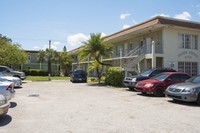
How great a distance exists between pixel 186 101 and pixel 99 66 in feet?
64.4

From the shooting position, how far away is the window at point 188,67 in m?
29.7

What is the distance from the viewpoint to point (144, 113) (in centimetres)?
1122

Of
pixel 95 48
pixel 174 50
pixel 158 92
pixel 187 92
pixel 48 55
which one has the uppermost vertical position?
pixel 48 55

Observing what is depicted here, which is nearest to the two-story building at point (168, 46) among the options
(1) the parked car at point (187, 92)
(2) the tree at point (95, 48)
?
(2) the tree at point (95, 48)

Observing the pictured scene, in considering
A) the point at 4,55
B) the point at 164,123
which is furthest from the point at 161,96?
the point at 4,55

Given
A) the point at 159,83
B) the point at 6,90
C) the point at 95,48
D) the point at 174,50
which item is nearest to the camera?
the point at 6,90

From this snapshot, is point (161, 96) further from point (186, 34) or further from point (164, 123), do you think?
point (186, 34)

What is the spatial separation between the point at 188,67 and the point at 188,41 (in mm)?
2614

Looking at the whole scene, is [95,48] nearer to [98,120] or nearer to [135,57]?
[135,57]

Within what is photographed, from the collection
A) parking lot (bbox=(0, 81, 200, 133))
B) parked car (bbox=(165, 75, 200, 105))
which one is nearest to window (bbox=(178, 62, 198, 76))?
parked car (bbox=(165, 75, 200, 105))

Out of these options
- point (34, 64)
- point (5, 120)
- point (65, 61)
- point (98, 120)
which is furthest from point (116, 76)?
point (34, 64)

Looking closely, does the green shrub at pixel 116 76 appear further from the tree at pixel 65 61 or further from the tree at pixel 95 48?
the tree at pixel 65 61

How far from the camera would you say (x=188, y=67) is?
30203mm

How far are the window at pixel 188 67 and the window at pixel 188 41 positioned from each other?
5.53 feet
